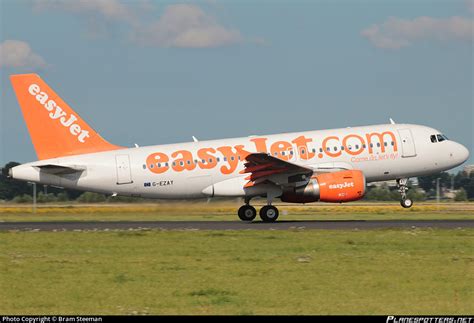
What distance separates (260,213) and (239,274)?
61.1 feet

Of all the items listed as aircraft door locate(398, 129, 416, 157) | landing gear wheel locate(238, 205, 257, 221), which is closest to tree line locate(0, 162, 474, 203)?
aircraft door locate(398, 129, 416, 157)

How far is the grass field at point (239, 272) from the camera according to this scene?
591 inches

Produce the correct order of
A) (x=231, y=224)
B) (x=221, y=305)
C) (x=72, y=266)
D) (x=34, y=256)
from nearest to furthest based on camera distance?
(x=221, y=305), (x=72, y=266), (x=34, y=256), (x=231, y=224)

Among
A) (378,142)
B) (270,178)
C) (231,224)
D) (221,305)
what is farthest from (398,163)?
(221,305)

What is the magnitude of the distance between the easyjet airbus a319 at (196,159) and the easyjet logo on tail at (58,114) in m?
0.05

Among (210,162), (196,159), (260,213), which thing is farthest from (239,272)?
(196,159)

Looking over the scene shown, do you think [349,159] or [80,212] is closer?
[349,159]

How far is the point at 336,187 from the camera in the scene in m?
35.8

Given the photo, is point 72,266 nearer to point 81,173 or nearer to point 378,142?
point 81,173

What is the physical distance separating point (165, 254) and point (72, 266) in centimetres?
349

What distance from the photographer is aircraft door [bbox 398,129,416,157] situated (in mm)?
38556

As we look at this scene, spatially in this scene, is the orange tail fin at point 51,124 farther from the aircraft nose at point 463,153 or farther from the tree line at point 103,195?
the aircraft nose at point 463,153

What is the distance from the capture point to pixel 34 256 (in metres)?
23.0

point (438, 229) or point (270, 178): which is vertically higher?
point (270, 178)
